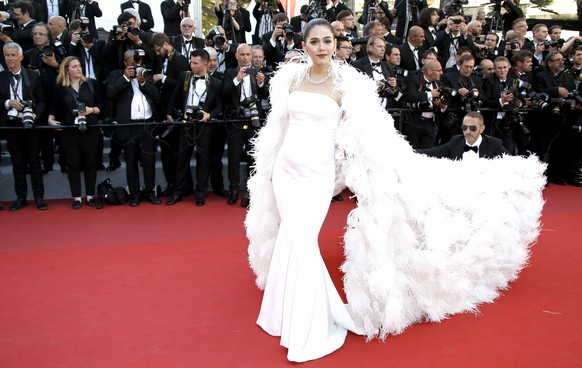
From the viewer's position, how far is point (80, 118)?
6.85 m

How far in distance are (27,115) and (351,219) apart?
456 cm

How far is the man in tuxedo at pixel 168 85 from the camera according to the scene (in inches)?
301

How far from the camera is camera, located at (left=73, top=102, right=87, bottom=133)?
6.80 m

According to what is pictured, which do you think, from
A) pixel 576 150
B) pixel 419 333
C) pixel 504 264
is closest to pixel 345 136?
pixel 419 333

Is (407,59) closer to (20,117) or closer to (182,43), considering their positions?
(182,43)

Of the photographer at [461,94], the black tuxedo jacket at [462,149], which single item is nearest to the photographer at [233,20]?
the photographer at [461,94]

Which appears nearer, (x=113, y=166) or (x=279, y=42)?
(x=113, y=166)

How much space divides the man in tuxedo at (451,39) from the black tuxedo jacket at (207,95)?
366 centimetres

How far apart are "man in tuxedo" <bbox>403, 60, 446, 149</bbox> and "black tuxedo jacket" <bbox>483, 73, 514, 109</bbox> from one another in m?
0.84

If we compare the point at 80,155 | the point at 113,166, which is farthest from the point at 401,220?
the point at 113,166

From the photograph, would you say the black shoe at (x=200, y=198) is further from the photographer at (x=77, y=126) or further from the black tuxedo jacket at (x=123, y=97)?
the photographer at (x=77, y=126)

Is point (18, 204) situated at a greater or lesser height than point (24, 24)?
lesser

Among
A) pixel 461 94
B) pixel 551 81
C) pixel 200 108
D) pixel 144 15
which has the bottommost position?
pixel 200 108

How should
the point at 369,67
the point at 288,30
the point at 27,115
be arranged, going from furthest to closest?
the point at 288,30
the point at 369,67
the point at 27,115
